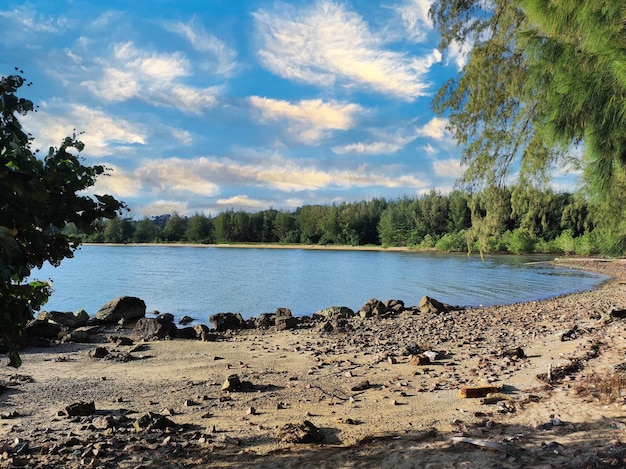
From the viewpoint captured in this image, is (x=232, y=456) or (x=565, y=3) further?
(x=565, y=3)

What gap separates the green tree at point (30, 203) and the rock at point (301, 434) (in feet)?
9.86

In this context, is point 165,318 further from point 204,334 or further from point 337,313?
point 337,313

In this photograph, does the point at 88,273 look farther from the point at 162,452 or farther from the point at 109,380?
the point at 162,452

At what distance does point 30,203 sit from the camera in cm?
304

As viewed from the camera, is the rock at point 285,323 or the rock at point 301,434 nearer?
the rock at point 301,434

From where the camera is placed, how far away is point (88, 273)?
40688mm

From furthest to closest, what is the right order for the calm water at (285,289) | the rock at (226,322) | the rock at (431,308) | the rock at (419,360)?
1. the calm water at (285,289)
2. the rock at (431,308)
3. the rock at (226,322)
4. the rock at (419,360)

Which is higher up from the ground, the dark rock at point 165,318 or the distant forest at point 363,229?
the distant forest at point 363,229

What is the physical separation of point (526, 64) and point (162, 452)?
884 cm

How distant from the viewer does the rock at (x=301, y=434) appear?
5258mm

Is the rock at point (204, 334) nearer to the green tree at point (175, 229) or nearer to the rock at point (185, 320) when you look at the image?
the rock at point (185, 320)

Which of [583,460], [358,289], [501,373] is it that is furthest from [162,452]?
[358,289]

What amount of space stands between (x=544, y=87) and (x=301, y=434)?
6.51 metres

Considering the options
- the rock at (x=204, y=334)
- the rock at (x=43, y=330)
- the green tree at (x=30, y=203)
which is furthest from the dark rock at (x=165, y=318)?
the green tree at (x=30, y=203)
